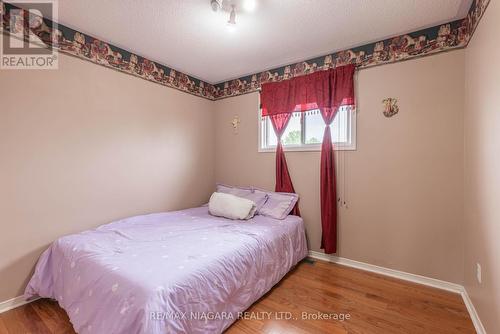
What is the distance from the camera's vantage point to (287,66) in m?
2.96

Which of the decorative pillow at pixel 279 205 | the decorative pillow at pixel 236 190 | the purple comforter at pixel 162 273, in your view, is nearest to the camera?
the purple comforter at pixel 162 273

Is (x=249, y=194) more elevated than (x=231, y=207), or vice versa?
(x=249, y=194)

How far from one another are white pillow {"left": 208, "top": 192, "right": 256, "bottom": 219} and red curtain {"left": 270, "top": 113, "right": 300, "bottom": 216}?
0.50 meters

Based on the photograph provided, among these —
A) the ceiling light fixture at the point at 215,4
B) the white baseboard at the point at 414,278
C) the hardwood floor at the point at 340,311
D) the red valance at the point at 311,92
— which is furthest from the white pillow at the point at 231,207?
the ceiling light fixture at the point at 215,4

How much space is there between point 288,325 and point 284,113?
7.41ft

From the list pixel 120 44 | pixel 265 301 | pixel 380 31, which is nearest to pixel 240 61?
pixel 120 44

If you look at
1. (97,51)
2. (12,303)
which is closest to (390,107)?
(97,51)

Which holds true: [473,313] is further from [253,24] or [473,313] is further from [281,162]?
[253,24]

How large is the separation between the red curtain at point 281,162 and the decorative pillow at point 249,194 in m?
0.24

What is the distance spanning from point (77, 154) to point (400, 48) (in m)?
3.32

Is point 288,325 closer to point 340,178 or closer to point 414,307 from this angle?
point 414,307

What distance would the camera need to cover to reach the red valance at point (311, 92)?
8.33 feet

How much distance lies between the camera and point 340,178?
8.59 ft

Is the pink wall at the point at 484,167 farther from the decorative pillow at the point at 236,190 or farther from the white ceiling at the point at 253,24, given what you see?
the decorative pillow at the point at 236,190
